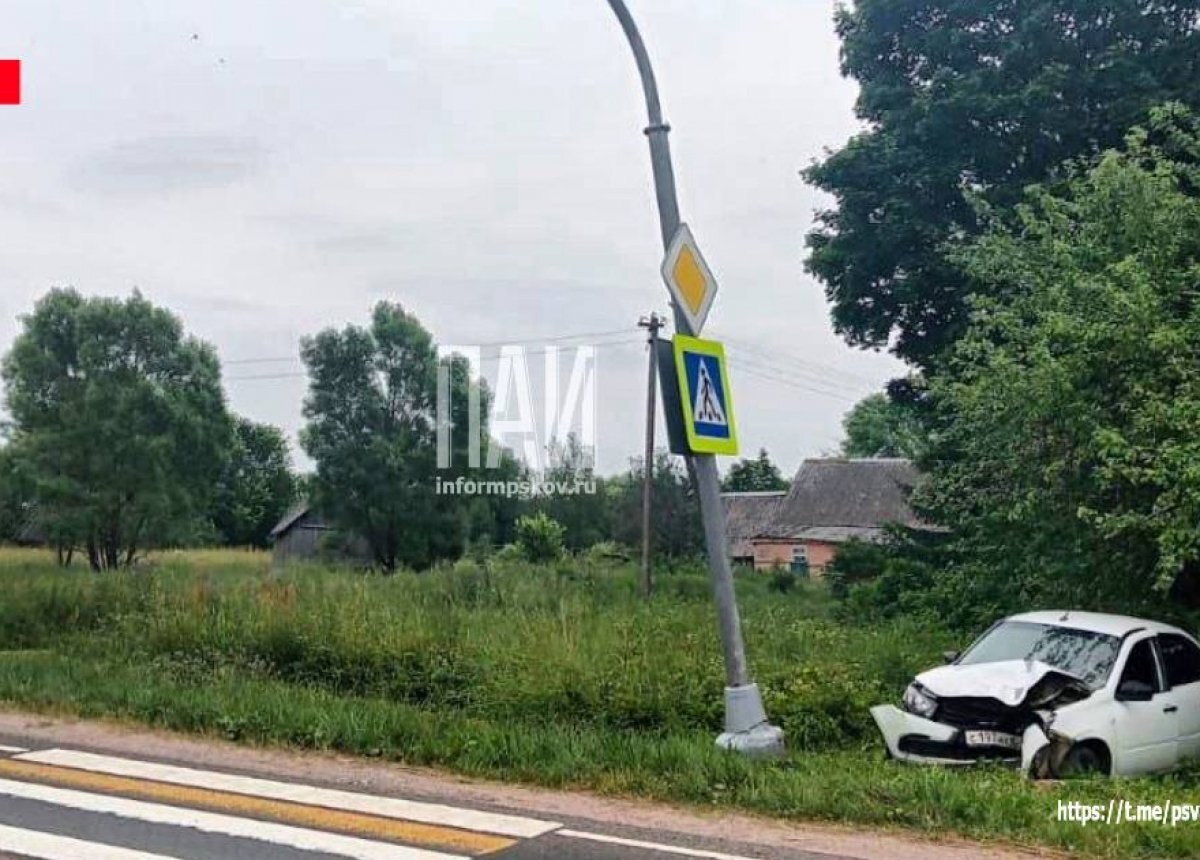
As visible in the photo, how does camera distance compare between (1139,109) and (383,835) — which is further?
(1139,109)

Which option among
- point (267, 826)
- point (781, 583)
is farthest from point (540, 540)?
point (267, 826)

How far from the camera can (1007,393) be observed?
11.7m

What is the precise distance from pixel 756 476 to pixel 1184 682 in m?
82.3

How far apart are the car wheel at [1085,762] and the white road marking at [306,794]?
170 inches

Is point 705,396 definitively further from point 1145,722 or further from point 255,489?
point 255,489

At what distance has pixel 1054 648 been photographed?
30.6ft

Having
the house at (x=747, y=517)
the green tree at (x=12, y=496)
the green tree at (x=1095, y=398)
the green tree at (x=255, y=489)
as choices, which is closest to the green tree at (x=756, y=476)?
the house at (x=747, y=517)

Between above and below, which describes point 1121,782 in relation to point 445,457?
below

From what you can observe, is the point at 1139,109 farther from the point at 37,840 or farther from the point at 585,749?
the point at 37,840

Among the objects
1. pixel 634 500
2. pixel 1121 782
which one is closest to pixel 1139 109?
pixel 1121 782

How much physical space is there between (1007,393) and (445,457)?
41.5 m

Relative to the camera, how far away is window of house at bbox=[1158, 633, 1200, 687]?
368 inches

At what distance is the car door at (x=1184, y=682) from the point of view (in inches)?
362

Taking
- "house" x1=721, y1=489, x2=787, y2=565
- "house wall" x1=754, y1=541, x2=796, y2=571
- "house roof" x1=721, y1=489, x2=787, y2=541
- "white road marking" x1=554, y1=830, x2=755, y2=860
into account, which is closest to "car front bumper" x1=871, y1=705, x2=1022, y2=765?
"white road marking" x1=554, y1=830, x2=755, y2=860
